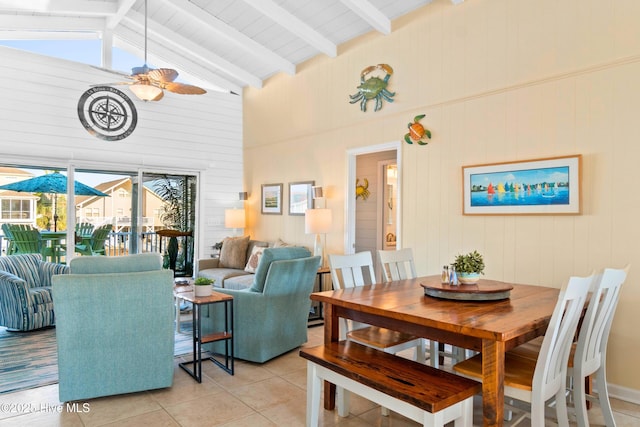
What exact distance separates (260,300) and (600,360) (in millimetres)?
2495

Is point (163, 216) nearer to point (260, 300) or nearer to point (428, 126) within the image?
point (260, 300)

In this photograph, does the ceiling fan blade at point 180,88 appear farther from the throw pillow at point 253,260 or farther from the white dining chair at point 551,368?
the white dining chair at point 551,368

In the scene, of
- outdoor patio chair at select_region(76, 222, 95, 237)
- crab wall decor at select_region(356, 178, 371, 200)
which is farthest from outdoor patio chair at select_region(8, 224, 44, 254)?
crab wall decor at select_region(356, 178, 371, 200)

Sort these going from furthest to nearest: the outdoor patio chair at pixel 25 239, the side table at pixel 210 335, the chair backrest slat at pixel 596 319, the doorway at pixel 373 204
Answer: the doorway at pixel 373 204
the outdoor patio chair at pixel 25 239
the side table at pixel 210 335
the chair backrest slat at pixel 596 319

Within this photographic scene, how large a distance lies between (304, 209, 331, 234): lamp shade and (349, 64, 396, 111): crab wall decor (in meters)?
1.41

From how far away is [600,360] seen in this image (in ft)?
8.20

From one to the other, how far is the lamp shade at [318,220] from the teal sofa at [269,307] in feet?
4.70

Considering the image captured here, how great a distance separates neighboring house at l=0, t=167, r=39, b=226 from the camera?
5539 millimetres

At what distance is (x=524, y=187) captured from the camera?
3629mm

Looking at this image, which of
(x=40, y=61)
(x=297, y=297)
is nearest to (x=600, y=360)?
(x=297, y=297)

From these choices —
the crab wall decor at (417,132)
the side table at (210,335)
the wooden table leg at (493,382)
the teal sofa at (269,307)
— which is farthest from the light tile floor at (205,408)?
the crab wall decor at (417,132)

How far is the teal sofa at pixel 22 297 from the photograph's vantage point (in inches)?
172

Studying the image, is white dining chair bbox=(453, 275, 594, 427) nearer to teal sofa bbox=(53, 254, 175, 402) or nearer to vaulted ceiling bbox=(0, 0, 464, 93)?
teal sofa bbox=(53, 254, 175, 402)

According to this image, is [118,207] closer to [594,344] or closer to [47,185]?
[47,185]
